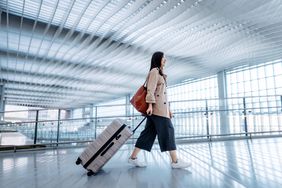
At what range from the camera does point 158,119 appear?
8.48ft

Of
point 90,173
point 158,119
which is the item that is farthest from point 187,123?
point 90,173

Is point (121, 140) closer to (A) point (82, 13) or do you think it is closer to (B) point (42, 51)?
(A) point (82, 13)

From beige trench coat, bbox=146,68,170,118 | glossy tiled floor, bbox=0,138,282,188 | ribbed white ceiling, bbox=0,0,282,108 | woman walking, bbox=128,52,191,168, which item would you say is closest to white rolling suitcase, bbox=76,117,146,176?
glossy tiled floor, bbox=0,138,282,188

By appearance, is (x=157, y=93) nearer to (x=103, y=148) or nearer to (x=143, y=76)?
(x=103, y=148)

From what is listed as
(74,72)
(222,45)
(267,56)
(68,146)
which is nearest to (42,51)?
(74,72)

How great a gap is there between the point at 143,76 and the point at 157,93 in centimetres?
1545

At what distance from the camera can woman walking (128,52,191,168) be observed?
253 cm

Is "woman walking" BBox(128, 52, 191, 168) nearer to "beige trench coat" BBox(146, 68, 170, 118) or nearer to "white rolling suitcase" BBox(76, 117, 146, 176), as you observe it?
"beige trench coat" BBox(146, 68, 170, 118)

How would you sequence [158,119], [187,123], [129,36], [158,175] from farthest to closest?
[129,36] < [187,123] < [158,119] < [158,175]

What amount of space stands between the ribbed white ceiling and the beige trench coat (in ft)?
17.2

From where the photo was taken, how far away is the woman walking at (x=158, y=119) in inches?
99.7

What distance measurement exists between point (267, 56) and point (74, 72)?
1292 centimetres

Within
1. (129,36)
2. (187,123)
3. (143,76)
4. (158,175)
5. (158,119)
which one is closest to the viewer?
(158,175)

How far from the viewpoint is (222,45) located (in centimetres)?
1164
